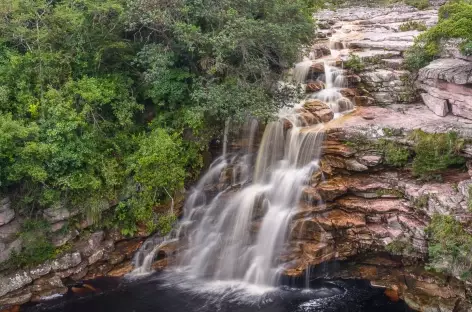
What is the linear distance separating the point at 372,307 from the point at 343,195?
9.90 feet

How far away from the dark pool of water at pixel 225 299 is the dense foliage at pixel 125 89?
6.26 feet

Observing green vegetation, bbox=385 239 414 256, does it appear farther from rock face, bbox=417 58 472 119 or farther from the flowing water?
rock face, bbox=417 58 472 119

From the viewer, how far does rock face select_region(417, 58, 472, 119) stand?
38.6ft

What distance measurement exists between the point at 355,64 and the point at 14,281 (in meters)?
13.4

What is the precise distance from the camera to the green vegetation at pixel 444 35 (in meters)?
12.0

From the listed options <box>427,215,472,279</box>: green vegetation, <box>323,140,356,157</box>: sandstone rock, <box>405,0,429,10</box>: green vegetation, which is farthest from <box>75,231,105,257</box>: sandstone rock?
<box>405,0,429,10</box>: green vegetation

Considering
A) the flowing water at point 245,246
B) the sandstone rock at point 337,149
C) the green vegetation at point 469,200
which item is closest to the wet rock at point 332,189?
the flowing water at point 245,246

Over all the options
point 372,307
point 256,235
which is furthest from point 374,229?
point 256,235

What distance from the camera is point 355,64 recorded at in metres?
15.6

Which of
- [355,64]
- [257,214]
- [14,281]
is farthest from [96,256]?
[355,64]

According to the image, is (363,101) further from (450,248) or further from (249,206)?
(450,248)

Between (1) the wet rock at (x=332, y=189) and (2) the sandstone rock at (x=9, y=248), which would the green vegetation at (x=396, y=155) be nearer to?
(1) the wet rock at (x=332, y=189)

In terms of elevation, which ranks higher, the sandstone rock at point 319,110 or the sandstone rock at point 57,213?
the sandstone rock at point 319,110

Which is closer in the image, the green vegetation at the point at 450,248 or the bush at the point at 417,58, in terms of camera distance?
the green vegetation at the point at 450,248
